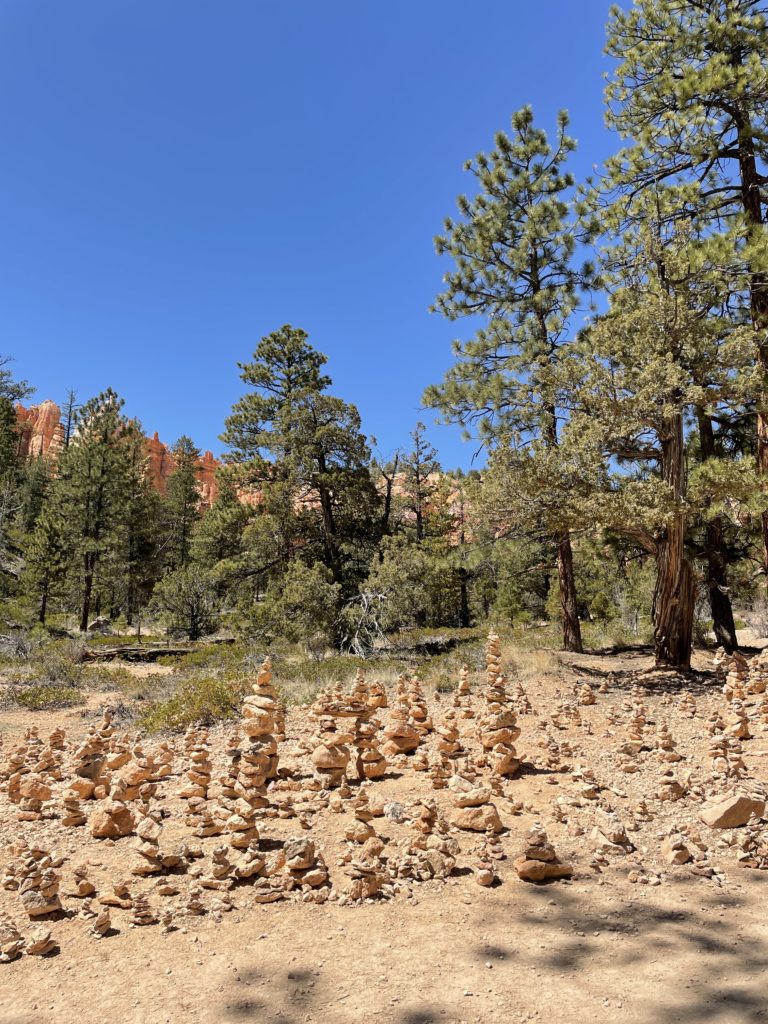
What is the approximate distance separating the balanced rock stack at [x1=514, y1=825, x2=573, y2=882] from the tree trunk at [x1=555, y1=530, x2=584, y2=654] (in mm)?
9660

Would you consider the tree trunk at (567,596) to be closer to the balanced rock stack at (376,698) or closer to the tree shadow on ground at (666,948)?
the balanced rock stack at (376,698)

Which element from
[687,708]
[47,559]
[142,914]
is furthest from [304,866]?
[47,559]

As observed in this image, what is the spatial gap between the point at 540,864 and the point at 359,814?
49.6 inches

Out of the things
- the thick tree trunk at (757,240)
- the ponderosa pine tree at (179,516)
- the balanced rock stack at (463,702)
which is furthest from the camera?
the ponderosa pine tree at (179,516)

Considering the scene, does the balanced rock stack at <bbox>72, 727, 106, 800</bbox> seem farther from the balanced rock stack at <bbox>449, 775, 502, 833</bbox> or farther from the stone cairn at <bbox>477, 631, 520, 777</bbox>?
the stone cairn at <bbox>477, 631, 520, 777</bbox>

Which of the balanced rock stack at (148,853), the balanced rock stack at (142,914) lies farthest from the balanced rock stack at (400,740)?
the balanced rock stack at (142,914)

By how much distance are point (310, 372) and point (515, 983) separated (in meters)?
16.6

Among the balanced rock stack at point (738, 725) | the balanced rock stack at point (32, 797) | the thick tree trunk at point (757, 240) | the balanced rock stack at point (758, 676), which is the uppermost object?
the thick tree trunk at point (757, 240)

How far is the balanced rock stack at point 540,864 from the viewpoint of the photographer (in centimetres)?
353

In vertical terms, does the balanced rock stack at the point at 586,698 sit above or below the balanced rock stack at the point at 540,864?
above

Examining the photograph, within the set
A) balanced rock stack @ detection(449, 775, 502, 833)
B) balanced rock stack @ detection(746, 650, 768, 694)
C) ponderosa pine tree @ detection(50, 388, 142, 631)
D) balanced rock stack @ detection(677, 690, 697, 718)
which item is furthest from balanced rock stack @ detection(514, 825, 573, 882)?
ponderosa pine tree @ detection(50, 388, 142, 631)

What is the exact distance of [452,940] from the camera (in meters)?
2.97

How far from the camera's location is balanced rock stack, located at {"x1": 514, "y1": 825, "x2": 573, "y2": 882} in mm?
3533

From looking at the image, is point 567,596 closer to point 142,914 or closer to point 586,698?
point 586,698
